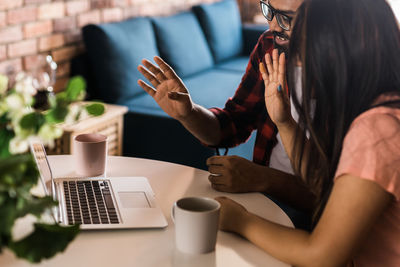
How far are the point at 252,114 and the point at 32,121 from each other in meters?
1.13

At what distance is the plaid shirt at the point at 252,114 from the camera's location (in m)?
1.63

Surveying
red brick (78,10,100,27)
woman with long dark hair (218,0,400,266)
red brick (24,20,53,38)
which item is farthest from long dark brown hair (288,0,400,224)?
red brick (78,10,100,27)

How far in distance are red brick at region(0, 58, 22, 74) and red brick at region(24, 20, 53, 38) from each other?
13 centimetres

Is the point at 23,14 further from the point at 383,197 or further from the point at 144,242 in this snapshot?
the point at 383,197

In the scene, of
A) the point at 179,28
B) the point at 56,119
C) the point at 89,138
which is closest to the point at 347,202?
the point at 56,119

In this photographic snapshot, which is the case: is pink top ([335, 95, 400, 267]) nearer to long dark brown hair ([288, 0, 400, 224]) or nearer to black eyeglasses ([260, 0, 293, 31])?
long dark brown hair ([288, 0, 400, 224])

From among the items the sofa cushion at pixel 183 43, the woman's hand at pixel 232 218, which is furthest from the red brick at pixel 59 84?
the woman's hand at pixel 232 218

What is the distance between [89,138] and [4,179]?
69 cm

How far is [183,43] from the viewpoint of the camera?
10.9 ft

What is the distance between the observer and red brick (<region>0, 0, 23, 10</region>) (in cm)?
228

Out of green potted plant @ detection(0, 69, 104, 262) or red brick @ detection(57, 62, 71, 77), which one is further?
red brick @ detection(57, 62, 71, 77)

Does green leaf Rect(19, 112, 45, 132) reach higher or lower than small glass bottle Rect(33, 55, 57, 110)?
higher

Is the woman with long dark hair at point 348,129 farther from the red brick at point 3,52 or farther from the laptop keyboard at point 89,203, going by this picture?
the red brick at point 3,52

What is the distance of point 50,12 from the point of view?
101 inches
